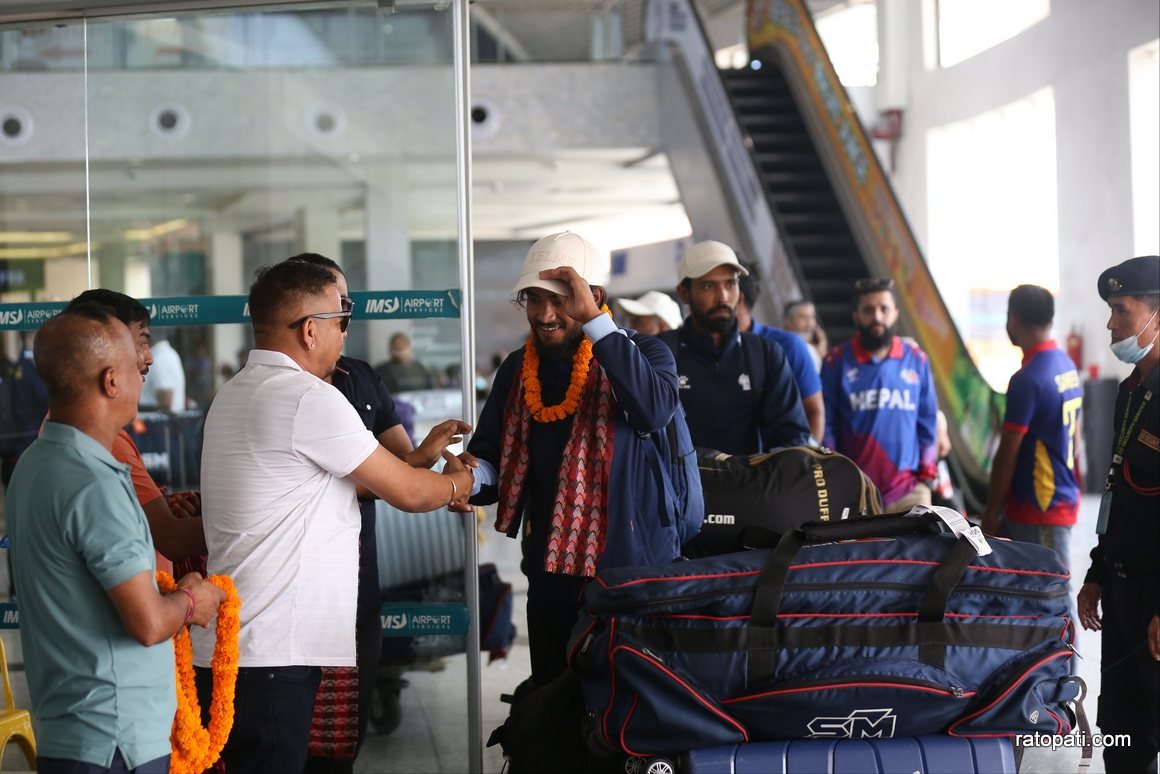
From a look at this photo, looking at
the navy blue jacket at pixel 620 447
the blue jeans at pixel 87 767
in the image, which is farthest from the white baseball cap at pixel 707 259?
the blue jeans at pixel 87 767

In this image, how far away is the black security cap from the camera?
2.91m

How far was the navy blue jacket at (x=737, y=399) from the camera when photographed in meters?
3.48

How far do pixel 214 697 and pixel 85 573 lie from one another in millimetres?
496

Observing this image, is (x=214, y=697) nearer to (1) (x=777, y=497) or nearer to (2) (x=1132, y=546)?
(1) (x=777, y=497)

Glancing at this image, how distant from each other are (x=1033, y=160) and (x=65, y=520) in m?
14.0

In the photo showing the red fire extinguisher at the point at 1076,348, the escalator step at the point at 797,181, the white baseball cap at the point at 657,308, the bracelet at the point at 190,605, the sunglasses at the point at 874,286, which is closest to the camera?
the bracelet at the point at 190,605

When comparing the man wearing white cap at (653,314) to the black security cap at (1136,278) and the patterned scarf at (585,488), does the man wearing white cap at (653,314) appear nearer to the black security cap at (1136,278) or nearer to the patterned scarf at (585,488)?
the black security cap at (1136,278)

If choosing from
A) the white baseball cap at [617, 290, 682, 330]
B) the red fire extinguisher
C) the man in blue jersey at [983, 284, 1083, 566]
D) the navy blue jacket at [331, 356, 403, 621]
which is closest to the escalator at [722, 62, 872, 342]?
the red fire extinguisher

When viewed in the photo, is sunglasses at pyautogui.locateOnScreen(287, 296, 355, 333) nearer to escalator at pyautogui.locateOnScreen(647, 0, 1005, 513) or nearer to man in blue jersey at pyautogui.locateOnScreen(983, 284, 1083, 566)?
man in blue jersey at pyautogui.locateOnScreen(983, 284, 1083, 566)

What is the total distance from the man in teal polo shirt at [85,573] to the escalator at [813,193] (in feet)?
22.1

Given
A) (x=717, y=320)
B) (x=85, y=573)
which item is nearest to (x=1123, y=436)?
(x=717, y=320)

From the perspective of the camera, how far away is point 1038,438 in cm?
413

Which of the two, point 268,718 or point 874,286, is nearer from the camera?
point 268,718

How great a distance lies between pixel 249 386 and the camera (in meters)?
2.30
